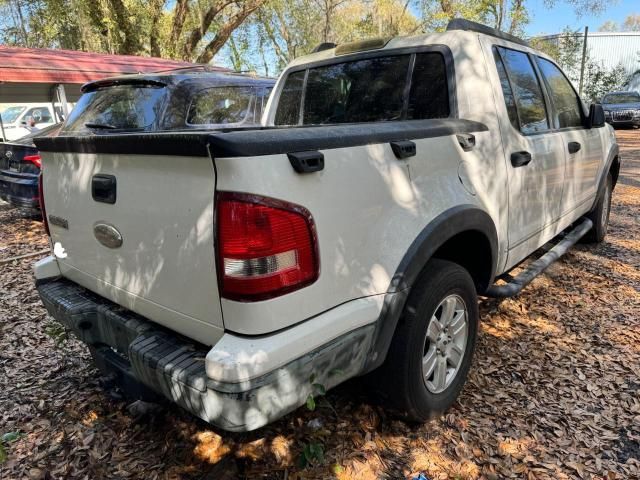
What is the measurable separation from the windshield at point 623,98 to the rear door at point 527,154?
873 inches

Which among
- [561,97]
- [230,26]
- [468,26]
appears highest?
[230,26]

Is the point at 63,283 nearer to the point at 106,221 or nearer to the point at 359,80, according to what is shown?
the point at 106,221

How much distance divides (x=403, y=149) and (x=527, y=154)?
1.34m

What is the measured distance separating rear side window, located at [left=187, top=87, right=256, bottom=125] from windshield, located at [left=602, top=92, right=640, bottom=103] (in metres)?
21.7

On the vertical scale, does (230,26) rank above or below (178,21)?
below

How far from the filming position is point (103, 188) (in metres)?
2.15

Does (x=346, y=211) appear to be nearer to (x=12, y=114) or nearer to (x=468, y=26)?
(x=468, y=26)

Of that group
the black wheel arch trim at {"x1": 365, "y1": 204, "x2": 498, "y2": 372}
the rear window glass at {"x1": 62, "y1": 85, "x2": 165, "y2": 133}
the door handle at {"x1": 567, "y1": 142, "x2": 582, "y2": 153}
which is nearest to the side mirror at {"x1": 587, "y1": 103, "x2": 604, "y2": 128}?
the door handle at {"x1": 567, "y1": 142, "x2": 582, "y2": 153}

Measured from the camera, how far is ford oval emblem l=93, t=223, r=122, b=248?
7.08ft

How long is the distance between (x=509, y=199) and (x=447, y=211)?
0.79 m

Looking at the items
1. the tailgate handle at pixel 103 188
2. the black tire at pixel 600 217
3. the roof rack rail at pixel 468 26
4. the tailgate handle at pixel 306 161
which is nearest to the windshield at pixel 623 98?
the black tire at pixel 600 217

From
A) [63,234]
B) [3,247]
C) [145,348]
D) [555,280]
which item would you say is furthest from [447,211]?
[3,247]

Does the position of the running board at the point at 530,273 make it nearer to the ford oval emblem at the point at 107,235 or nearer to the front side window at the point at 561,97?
the front side window at the point at 561,97

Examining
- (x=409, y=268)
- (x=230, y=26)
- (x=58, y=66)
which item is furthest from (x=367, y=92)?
(x=230, y=26)
